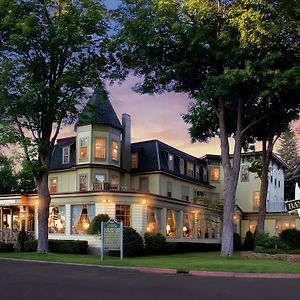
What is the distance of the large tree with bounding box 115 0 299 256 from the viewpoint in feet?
81.6

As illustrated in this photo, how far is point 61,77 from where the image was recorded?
28656 millimetres

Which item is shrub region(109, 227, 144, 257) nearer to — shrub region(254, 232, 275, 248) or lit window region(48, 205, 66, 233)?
lit window region(48, 205, 66, 233)

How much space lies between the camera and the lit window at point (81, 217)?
116 ft

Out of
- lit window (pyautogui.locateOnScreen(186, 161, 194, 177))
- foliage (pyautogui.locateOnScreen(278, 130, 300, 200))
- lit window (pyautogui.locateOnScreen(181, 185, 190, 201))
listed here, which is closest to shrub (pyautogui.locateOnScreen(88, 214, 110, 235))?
lit window (pyautogui.locateOnScreen(181, 185, 190, 201))

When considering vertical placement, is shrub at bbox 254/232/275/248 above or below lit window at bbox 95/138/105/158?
below

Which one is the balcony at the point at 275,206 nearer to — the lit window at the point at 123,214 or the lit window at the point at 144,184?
the lit window at the point at 144,184

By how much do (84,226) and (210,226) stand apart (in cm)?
1680

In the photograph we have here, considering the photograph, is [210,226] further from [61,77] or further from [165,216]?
[61,77]

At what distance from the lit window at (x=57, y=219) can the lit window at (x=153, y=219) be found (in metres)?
6.16

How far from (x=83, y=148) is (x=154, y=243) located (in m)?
12.3

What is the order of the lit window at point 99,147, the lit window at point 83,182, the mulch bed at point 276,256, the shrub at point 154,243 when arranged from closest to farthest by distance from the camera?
the mulch bed at point 276,256, the shrub at point 154,243, the lit window at point 99,147, the lit window at point 83,182

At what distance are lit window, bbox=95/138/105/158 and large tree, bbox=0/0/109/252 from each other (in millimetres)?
10903

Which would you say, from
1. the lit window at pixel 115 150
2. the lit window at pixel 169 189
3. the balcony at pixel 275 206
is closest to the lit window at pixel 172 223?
the lit window at pixel 169 189

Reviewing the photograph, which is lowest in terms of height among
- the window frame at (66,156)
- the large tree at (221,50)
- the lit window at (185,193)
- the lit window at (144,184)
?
the lit window at (185,193)
